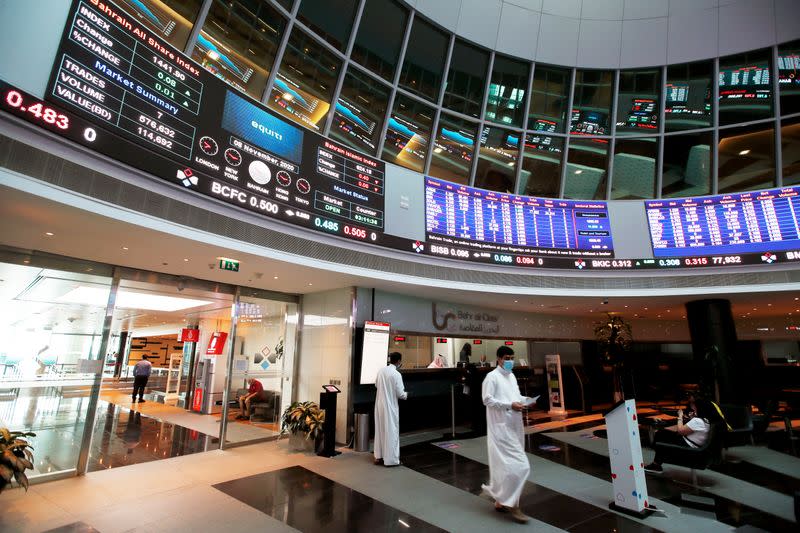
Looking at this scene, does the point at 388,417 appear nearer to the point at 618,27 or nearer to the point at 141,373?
the point at 141,373

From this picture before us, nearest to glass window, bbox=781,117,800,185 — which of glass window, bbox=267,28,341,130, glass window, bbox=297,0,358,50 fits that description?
glass window, bbox=297,0,358,50

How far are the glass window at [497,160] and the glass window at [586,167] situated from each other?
1.35 metres

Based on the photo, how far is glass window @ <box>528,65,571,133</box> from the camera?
9.15 m

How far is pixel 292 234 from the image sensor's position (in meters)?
5.40

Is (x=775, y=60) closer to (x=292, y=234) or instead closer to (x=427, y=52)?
(x=427, y=52)

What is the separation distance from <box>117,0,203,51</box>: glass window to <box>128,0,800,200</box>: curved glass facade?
147 cm

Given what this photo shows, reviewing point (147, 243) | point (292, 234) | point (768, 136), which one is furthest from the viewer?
point (768, 136)


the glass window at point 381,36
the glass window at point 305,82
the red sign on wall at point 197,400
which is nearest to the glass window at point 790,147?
the glass window at point 381,36

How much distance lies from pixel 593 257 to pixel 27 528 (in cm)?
909

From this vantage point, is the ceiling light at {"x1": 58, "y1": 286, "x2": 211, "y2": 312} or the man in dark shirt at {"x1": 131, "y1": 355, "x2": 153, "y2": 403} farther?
the man in dark shirt at {"x1": 131, "y1": 355, "x2": 153, "y2": 403}

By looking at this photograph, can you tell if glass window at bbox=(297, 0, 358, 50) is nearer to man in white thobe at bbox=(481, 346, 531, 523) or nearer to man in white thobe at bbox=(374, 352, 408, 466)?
man in white thobe at bbox=(374, 352, 408, 466)

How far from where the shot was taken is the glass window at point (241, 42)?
5801 mm

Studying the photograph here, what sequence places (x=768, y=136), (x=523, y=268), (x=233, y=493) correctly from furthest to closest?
(x=768, y=136)
(x=523, y=268)
(x=233, y=493)

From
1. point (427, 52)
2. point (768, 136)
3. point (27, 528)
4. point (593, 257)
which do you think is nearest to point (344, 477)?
point (27, 528)
